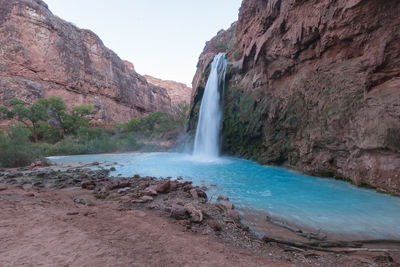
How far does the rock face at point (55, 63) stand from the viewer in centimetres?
2575

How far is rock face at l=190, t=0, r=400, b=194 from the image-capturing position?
521 centimetres

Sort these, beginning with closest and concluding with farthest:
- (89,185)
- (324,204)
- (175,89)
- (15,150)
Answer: (324,204), (89,185), (15,150), (175,89)

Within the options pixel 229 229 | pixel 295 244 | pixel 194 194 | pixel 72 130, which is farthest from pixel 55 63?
pixel 295 244

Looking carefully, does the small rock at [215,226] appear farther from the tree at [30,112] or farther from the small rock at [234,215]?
the tree at [30,112]

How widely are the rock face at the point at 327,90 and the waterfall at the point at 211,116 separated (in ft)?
9.37

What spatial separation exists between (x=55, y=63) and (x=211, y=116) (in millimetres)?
30170

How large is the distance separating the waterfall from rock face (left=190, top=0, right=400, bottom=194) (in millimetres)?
2856

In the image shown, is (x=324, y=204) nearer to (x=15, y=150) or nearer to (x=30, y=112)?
(x=15, y=150)

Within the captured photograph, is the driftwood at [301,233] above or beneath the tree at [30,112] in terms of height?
beneath

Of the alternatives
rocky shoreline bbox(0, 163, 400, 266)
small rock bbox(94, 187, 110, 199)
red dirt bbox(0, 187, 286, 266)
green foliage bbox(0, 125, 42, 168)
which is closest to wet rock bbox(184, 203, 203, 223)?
rocky shoreline bbox(0, 163, 400, 266)

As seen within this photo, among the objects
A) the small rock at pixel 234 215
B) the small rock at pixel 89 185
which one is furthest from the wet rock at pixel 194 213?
the small rock at pixel 89 185

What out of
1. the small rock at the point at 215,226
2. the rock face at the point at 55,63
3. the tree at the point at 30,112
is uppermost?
the rock face at the point at 55,63

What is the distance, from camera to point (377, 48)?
18.2 feet

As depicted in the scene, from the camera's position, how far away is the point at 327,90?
283 inches
